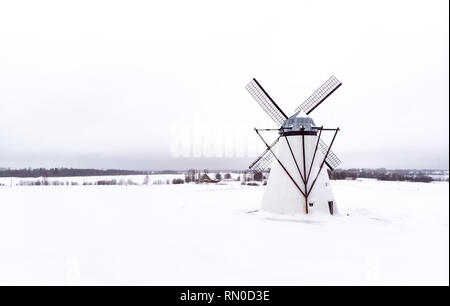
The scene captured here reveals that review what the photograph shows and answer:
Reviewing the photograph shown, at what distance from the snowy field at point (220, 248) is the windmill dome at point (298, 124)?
14.1 ft

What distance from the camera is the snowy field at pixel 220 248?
679 centimetres

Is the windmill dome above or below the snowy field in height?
above

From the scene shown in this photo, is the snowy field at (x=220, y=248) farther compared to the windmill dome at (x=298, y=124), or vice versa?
the windmill dome at (x=298, y=124)

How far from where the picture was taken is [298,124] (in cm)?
1466

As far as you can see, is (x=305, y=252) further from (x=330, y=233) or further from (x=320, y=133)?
(x=320, y=133)

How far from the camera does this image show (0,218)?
46.2 ft

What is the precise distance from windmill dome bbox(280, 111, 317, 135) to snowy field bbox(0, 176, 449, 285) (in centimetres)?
429

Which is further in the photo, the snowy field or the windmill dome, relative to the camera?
the windmill dome

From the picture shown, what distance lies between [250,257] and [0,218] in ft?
42.4

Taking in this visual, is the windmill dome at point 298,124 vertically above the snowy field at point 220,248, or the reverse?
the windmill dome at point 298,124

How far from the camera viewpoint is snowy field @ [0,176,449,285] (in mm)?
6789

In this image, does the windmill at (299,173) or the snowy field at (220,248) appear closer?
the snowy field at (220,248)
